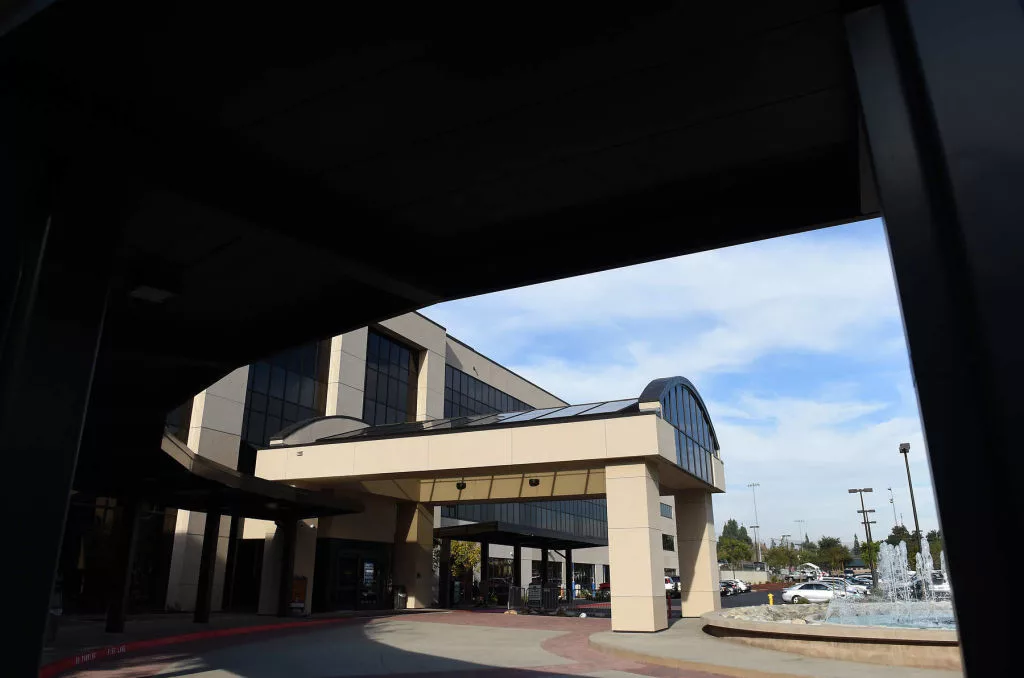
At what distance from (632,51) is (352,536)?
2825cm

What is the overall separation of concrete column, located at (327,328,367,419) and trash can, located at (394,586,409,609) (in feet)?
27.7

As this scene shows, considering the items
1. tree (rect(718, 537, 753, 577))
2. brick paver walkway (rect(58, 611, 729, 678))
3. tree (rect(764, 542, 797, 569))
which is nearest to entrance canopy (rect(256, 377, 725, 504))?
brick paver walkway (rect(58, 611, 729, 678))

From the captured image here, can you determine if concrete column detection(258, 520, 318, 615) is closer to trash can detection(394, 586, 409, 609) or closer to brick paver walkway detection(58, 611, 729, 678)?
trash can detection(394, 586, 409, 609)

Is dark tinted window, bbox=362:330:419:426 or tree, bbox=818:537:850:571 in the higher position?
dark tinted window, bbox=362:330:419:426

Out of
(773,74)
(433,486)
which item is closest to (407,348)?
(433,486)

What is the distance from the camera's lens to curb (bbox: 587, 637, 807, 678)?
39.6ft

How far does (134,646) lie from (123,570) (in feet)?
12.9

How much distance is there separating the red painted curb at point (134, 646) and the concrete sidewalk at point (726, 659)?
989cm

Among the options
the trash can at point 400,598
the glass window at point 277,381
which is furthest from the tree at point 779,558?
the glass window at point 277,381

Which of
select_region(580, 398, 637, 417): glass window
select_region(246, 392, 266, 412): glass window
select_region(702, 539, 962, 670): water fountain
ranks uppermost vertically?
select_region(246, 392, 266, 412): glass window

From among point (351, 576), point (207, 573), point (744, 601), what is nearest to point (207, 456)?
point (207, 573)

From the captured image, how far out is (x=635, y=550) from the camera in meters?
20.9

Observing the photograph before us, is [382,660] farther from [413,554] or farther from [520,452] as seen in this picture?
[413,554]

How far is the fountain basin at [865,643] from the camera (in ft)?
43.3
